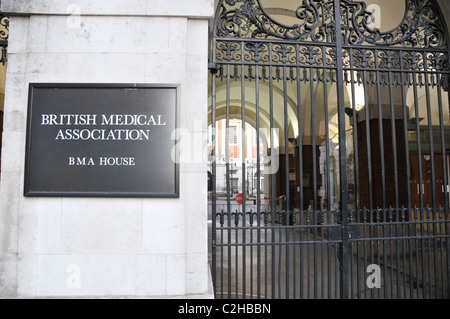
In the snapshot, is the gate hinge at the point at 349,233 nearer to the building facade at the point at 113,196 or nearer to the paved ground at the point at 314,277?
the paved ground at the point at 314,277

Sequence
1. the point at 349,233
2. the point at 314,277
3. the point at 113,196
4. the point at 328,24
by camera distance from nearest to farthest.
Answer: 1. the point at 113,196
2. the point at 314,277
3. the point at 349,233
4. the point at 328,24

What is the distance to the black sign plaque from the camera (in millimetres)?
3465

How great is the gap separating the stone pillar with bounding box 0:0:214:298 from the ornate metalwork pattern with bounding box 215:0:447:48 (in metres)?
0.67

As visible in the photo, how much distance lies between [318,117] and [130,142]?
10.9 metres

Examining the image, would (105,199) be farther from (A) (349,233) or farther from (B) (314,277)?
(A) (349,233)

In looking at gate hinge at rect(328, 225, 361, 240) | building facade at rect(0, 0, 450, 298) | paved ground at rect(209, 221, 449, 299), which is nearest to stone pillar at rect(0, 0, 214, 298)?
building facade at rect(0, 0, 450, 298)

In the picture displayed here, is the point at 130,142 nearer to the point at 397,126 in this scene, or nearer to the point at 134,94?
the point at 134,94

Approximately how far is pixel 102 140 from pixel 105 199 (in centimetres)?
68

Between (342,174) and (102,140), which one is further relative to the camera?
(342,174)

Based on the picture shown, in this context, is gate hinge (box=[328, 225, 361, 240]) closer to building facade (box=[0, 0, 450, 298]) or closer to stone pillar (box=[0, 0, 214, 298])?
building facade (box=[0, 0, 450, 298])

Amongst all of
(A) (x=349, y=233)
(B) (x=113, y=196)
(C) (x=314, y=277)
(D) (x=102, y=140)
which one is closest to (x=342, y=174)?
(A) (x=349, y=233)

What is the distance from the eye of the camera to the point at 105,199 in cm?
347

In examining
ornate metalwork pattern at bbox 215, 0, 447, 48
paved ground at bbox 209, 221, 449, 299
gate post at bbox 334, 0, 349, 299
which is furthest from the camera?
ornate metalwork pattern at bbox 215, 0, 447, 48
